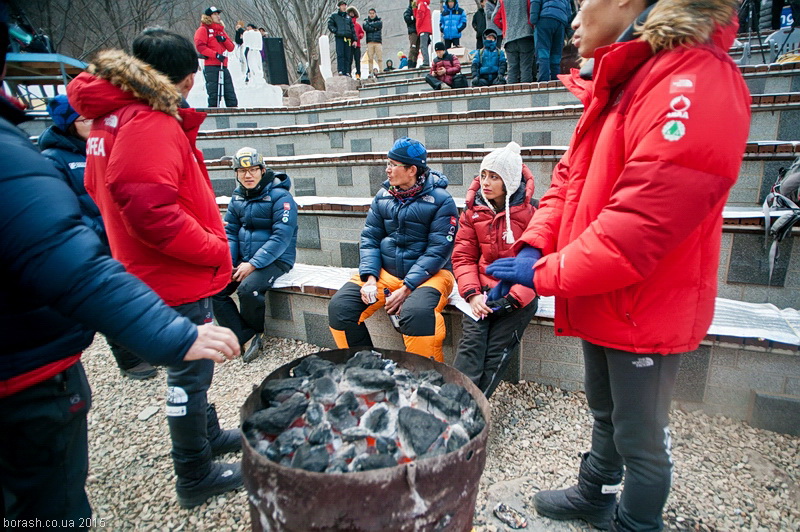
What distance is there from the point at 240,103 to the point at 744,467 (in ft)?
37.8

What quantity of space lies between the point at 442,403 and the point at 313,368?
24.4 inches

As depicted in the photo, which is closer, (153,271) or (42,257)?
(42,257)

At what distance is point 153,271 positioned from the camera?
6.21ft

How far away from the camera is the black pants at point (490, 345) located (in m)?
2.58

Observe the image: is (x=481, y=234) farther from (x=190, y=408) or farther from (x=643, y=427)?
(x=190, y=408)

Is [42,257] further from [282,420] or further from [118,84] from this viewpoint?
[118,84]

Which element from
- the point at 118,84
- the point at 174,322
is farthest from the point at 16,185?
the point at 118,84

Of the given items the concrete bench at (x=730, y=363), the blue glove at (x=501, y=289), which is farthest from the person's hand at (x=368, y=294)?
the blue glove at (x=501, y=289)

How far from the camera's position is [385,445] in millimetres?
1403

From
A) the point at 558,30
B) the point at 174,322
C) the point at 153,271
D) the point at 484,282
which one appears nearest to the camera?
the point at 174,322

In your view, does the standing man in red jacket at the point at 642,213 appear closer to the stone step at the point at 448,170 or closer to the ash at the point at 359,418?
the ash at the point at 359,418

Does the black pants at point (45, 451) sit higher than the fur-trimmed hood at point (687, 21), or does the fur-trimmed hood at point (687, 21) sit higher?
the fur-trimmed hood at point (687, 21)

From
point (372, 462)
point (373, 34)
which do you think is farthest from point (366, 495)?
point (373, 34)

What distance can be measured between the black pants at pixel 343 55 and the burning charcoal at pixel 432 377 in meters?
11.7
